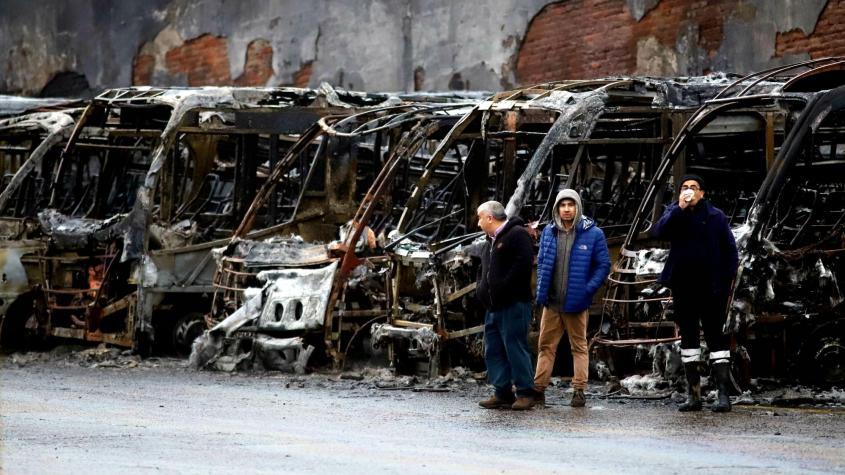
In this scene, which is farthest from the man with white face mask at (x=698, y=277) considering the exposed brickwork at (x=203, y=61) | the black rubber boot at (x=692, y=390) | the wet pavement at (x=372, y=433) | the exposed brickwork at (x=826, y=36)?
the exposed brickwork at (x=203, y=61)

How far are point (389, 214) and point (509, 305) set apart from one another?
5361 mm

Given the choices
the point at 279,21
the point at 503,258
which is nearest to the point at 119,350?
the point at 503,258

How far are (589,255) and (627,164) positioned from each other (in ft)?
14.1

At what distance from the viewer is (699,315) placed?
11820 mm

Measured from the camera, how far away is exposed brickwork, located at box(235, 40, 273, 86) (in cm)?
3206

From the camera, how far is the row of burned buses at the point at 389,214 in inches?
510

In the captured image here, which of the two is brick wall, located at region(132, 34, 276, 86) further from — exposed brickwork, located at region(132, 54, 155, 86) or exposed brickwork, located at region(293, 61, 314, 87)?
exposed brickwork, located at region(293, 61, 314, 87)

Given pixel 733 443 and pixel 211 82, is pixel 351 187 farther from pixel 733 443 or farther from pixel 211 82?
pixel 211 82

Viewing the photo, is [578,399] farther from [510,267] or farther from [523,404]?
[510,267]

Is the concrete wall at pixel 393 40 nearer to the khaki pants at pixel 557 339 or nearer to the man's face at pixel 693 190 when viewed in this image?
the man's face at pixel 693 190

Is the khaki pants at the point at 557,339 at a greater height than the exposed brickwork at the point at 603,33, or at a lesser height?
lesser

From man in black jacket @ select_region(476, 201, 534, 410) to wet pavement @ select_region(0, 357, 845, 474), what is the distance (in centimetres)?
32

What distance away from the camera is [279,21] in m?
31.8

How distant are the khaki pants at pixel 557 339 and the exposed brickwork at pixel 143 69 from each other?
78.4ft
